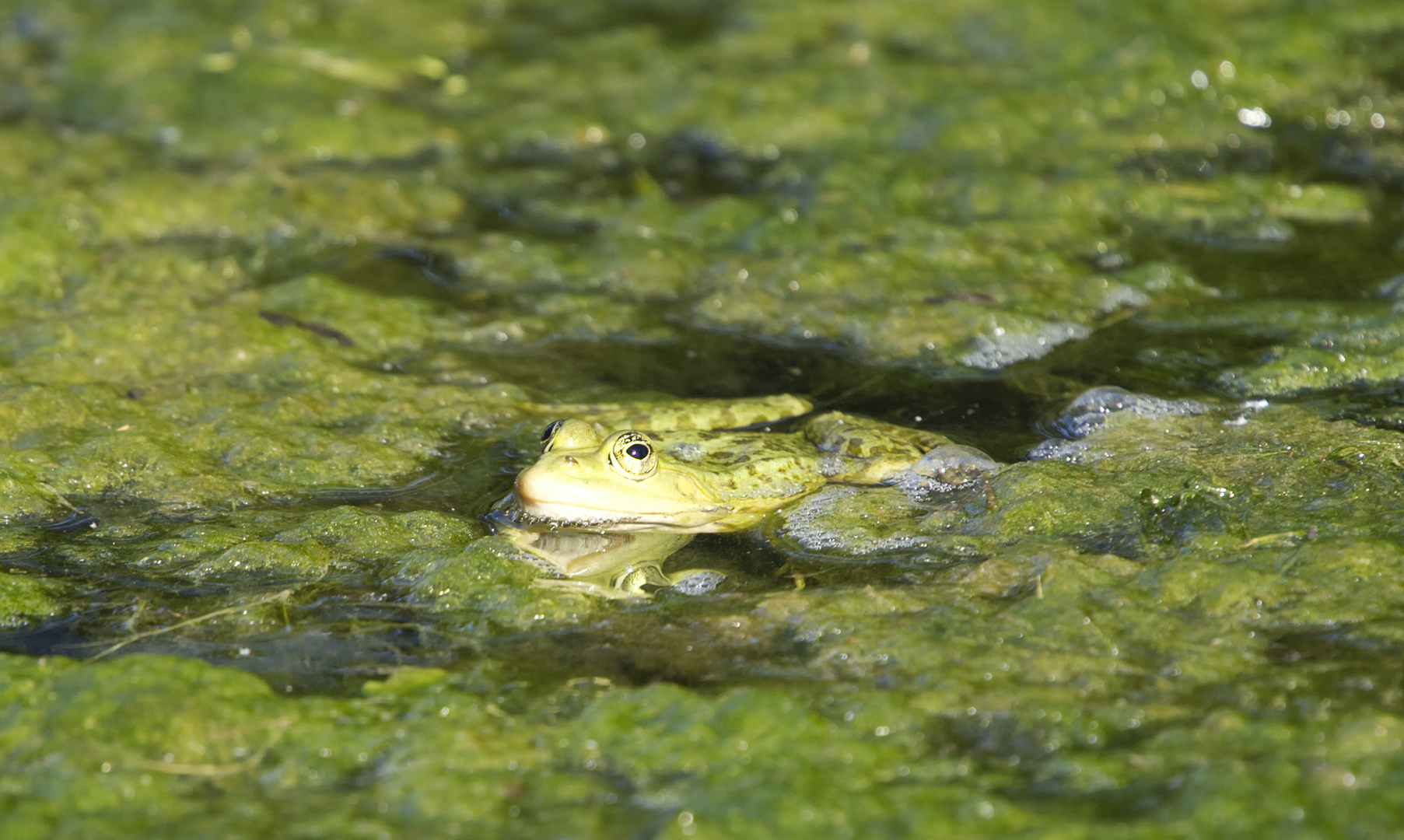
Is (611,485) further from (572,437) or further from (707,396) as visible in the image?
(707,396)

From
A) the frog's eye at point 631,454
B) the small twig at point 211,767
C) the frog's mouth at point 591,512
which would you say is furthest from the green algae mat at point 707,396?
the frog's eye at point 631,454

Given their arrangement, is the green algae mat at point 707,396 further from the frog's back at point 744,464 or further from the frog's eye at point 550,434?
the frog's eye at point 550,434

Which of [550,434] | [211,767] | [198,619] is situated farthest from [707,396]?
[211,767]

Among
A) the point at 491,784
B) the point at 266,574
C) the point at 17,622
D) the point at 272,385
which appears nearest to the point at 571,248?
the point at 272,385

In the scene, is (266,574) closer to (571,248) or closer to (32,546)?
(32,546)

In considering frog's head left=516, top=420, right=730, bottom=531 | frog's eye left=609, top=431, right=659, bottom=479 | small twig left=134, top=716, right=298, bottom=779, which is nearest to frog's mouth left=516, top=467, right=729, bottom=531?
frog's head left=516, top=420, right=730, bottom=531

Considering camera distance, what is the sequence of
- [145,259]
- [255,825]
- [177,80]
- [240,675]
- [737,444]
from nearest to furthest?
[255,825]
[240,675]
[737,444]
[145,259]
[177,80]

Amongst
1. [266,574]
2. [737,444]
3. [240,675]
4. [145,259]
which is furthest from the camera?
[145,259]
